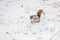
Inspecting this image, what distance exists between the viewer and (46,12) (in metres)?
1.79

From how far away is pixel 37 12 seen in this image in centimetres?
170

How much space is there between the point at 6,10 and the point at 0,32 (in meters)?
0.45

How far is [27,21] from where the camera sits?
1.62 meters

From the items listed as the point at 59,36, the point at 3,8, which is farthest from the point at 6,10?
the point at 59,36

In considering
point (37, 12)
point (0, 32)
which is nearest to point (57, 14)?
point (37, 12)

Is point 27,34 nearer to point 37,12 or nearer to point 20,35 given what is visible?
point 20,35

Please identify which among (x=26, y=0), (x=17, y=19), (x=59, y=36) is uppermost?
(x=26, y=0)

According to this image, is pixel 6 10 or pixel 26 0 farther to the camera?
pixel 26 0

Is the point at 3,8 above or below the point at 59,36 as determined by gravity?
above

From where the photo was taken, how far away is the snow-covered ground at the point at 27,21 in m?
1.42

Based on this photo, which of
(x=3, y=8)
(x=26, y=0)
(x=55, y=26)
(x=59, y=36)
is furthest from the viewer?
(x=26, y=0)

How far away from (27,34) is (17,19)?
11.3 inches

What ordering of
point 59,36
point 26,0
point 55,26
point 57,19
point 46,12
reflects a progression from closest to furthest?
1. point 59,36
2. point 55,26
3. point 57,19
4. point 46,12
5. point 26,0

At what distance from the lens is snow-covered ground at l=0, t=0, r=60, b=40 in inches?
56.1
